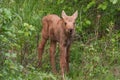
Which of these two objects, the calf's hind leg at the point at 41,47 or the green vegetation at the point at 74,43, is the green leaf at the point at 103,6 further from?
the calf's hind leg at the point at 41,47

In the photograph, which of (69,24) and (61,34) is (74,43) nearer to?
(61,34)

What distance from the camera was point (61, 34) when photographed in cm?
763

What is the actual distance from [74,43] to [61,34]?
153 cm

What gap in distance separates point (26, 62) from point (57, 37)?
0.69 metres

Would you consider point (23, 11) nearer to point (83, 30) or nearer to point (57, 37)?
point (83, 30)

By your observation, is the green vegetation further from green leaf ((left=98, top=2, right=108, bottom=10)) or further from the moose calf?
the moose calf

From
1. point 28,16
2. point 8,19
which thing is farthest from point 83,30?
point 8,19

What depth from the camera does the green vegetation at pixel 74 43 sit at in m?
5.85

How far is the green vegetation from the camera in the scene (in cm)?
585

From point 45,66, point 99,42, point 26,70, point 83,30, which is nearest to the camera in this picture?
point 26,70

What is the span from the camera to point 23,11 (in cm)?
977

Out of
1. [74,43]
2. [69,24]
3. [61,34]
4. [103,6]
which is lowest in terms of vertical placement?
[74,43]

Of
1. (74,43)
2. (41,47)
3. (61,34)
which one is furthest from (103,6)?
(41,47)

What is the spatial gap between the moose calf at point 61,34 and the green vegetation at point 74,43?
0.23 meters
